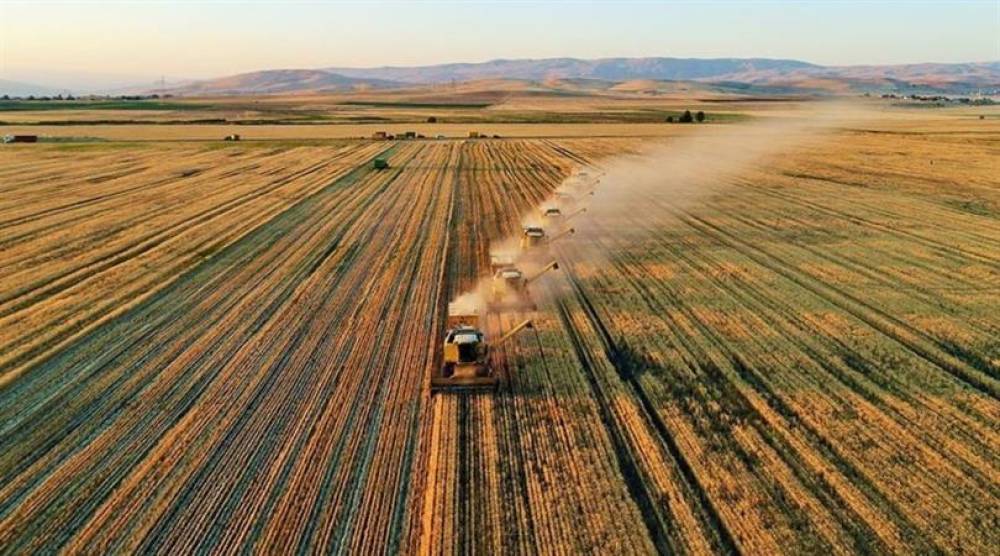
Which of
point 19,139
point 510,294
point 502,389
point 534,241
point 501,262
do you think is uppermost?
point 19,139

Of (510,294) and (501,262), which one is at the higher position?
(501,262)

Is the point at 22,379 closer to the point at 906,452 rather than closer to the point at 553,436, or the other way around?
the point at 553,436

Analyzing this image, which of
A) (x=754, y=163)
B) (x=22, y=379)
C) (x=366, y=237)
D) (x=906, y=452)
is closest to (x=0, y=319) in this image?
(x=22, y=379)

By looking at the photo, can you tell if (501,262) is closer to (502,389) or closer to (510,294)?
(510,294)

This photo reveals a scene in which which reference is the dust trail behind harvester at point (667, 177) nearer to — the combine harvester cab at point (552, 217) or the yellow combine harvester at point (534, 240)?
the combine harvester cab at point (552, 217)

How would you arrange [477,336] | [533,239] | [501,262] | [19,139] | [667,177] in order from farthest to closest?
[19,139] < [667,177] < [533,239] < [501,262] < [477,336]

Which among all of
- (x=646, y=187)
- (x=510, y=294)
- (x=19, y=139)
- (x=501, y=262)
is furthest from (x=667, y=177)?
(x=19, y=139)

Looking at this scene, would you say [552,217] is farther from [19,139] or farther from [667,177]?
[19,139]

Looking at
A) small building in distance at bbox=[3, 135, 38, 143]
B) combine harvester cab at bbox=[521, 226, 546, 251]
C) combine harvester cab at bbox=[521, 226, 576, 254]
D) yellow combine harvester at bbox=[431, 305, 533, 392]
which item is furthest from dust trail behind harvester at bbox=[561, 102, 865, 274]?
small building in distance at bbox=[3, 135, 38, 143]

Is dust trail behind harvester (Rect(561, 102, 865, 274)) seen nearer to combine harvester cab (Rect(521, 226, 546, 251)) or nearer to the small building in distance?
combine harvester cab (Rect(521, 226, 546, 251))

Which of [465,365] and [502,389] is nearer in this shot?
[502,389]

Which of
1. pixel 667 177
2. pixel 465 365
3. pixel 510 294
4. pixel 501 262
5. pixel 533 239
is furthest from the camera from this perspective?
pixel 667 177
